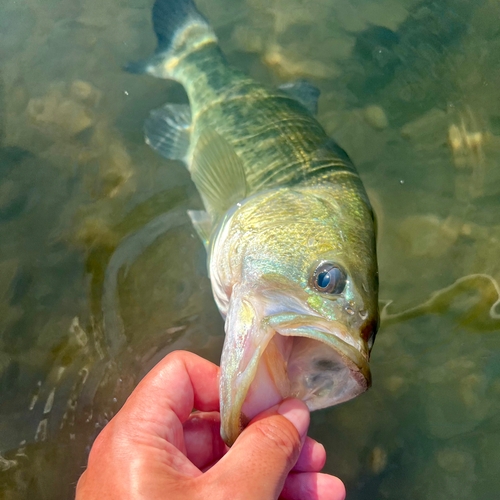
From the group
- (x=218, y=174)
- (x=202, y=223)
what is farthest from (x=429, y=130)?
(x=202, y=223)

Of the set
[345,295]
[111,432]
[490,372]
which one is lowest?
[490,372]

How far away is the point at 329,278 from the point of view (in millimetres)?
1708

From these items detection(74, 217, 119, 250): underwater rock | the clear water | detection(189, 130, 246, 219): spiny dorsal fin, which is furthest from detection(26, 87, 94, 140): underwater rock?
detection(189, 130, 246, 219): spiny dorsal fin

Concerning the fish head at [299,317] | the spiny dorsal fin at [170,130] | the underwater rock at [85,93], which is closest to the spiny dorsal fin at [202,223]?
the spiny dorsal fin at [170,130]

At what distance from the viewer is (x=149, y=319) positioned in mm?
2789

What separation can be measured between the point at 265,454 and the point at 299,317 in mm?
487

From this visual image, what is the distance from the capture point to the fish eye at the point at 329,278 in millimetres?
1682

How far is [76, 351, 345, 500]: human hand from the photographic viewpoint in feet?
4.27

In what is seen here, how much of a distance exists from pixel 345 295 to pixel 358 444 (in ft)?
4.51

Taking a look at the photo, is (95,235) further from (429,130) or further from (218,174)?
(429,130)

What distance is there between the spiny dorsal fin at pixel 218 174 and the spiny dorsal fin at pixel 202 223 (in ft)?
0.23

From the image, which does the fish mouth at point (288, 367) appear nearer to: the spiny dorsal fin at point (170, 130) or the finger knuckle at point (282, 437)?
the finger knuckle at point (282, 437)

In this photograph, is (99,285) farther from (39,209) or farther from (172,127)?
(172,127)

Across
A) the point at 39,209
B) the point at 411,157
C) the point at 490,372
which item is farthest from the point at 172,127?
the point at 490,372
